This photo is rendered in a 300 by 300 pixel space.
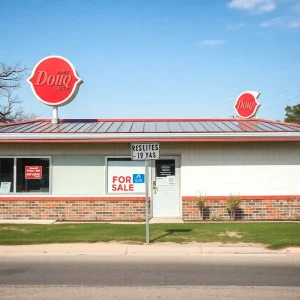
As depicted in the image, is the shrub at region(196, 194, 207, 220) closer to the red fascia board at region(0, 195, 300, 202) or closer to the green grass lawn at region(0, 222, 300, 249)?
the red fascia board at region(0, 195, 300, 202)

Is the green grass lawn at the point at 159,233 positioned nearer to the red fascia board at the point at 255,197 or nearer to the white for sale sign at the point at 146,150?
Result: the red fascia board at the point at 255,197

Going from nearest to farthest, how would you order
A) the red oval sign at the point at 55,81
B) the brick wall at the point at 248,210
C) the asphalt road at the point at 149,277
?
1. the asphalt road at the point at 149,277
2. the brick wall at the point at 248,210
3. the red oval sign at the point at 55,81

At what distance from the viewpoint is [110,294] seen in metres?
6.56

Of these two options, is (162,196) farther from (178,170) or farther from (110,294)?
(110,294)

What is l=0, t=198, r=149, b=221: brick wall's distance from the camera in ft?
49.7

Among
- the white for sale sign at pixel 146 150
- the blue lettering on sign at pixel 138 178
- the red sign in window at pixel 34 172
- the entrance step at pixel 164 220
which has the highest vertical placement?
the white for sale sign at pixel 146 150

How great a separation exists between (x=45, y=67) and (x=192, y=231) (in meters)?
10.2

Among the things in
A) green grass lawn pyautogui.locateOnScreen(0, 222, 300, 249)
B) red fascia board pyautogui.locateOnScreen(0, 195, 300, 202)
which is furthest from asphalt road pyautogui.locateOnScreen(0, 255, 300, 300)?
red fascia board pyautogui.locateOnScreen(0, 195, 300, 202)

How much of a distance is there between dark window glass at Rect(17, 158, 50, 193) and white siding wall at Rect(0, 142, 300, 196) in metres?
0.39

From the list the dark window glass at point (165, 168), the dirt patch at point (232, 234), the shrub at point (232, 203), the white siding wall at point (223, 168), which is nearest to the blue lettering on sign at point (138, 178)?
the dark window glass at point (165, 168)

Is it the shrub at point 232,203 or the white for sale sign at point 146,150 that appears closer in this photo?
the white for sale sign at point 146,150

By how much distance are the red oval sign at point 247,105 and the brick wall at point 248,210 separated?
364 inches

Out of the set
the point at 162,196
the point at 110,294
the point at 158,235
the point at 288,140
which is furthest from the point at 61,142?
the point at 110,294

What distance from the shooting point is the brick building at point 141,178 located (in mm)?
15156
